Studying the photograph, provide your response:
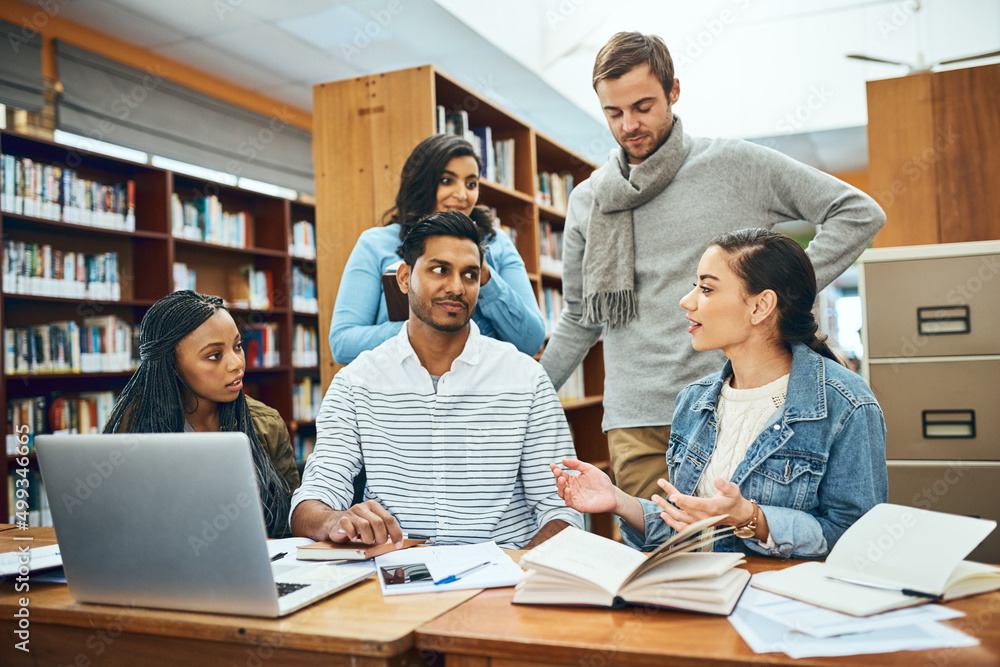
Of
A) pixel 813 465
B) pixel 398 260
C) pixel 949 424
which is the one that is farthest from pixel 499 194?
pixel 813 465

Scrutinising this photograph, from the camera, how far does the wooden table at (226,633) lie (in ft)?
3.05

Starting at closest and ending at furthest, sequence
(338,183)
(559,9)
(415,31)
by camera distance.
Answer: (338,183)
(415,31)
(559,9)

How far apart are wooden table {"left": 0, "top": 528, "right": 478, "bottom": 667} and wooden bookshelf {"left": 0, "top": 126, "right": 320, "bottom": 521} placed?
2.69m

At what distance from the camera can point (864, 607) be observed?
36.5 inches

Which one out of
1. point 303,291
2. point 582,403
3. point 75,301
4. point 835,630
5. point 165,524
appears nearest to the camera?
point 835,630

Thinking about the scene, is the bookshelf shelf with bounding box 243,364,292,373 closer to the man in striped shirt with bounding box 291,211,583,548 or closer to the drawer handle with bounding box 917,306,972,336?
the man in striped shirt with bounding box 291,211,583,548

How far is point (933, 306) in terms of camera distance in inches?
97.6

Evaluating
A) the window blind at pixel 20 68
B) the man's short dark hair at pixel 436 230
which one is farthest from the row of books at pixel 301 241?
the man's short dark hair at pixel 436 230

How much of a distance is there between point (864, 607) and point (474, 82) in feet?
16.6

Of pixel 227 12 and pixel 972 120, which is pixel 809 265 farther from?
pixel 227 12

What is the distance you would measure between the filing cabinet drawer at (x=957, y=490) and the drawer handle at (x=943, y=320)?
43 cm

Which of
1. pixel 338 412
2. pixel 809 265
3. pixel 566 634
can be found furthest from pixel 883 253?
pixel 566 634

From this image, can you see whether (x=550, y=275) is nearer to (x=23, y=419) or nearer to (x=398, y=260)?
(x=398, y=260)

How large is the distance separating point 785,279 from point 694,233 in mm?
470
